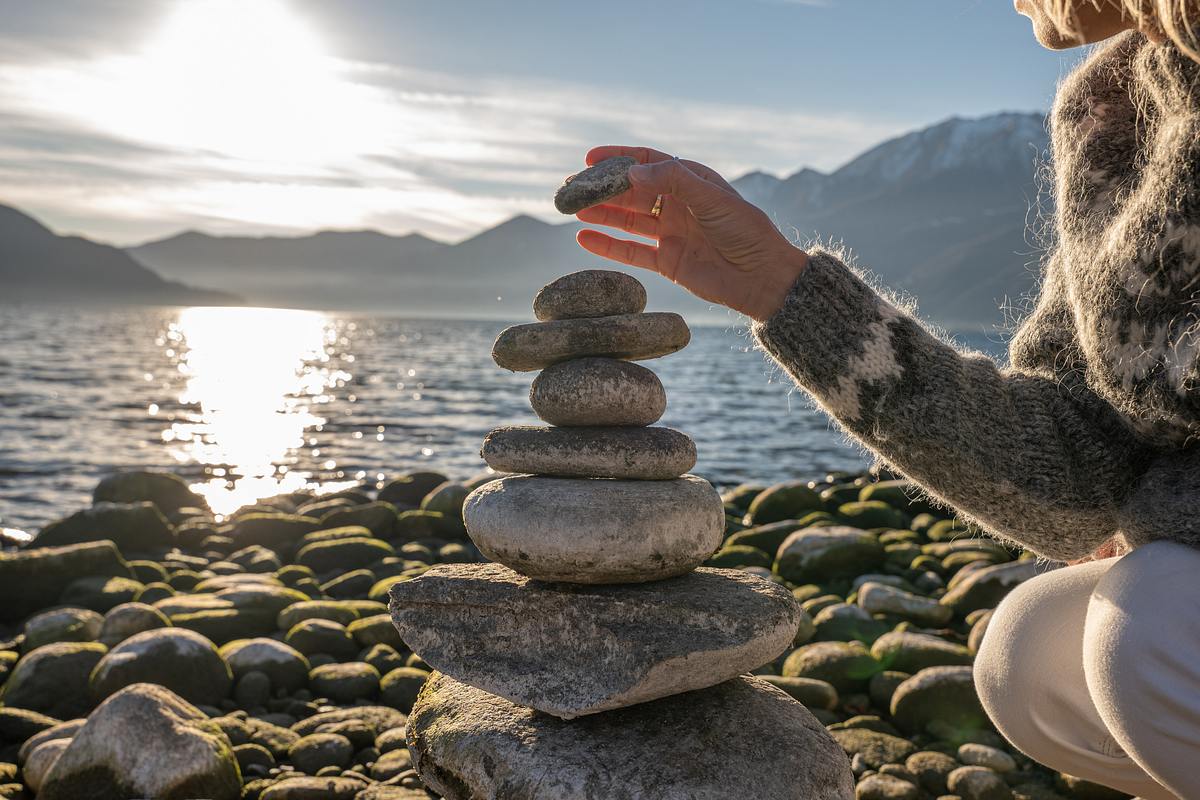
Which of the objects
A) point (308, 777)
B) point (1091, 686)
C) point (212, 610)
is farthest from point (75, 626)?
point (1091, 686)

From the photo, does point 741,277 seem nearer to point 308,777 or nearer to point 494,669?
point 494,669

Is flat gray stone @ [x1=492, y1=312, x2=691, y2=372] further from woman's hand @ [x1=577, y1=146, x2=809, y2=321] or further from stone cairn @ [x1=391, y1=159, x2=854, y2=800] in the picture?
woman's hand @ [x1=577, y1=146, x2=809, y2=321]

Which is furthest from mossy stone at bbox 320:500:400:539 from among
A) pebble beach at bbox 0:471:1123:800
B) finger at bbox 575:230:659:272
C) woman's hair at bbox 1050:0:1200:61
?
woman's hair at bbox 1050:0:1200:61

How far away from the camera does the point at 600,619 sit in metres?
2.92

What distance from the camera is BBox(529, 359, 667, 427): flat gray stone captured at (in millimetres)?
3193

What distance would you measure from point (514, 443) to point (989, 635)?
154 centimetres

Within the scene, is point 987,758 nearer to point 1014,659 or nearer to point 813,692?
point 813,692

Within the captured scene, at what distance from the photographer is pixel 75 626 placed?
19.3ft

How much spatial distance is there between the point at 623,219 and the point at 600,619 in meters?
1.20

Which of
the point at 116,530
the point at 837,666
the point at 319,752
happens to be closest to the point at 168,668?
the point at 319,752

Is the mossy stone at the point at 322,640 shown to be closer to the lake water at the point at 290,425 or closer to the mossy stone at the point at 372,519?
the lake water at the point at 290,425

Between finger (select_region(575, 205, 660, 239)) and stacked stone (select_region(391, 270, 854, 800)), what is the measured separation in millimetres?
299

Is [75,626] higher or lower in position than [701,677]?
lower

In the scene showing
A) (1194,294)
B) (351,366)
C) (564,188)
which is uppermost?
(564,188)
